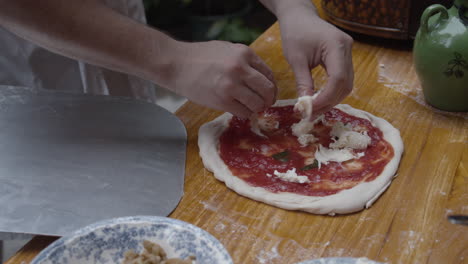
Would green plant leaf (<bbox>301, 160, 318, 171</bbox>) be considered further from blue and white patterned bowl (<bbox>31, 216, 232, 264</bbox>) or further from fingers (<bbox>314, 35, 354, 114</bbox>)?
blue and white patterned bowl (<bbox>31, 216, 232, 264</bbox>)

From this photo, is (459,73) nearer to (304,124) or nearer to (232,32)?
(304,124)

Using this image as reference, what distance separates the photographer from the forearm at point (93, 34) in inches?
61.1

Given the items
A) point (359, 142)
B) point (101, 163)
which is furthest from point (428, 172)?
point (101, 163)

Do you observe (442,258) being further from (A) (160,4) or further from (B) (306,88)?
(A) (160,4)

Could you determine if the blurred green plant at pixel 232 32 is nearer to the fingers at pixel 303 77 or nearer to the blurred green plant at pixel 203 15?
the blurred green plant at pixel 203 15

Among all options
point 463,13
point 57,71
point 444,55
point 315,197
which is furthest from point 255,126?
point 57,71

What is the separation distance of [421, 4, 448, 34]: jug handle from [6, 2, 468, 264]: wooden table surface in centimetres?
29

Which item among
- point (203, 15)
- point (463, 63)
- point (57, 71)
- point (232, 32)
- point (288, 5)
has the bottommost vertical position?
point (203, 15)

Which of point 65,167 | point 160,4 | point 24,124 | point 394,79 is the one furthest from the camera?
point 160,4

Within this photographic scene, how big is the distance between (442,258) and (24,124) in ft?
4.55

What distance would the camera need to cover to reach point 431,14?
180 cm

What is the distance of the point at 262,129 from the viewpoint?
179 centimetres

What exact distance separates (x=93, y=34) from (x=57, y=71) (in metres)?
0.66

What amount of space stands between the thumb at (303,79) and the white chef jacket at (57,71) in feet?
2.64
